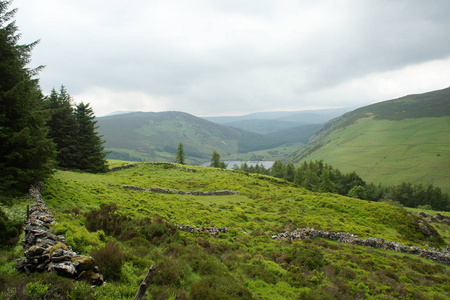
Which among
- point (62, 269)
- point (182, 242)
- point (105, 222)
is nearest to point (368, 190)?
point (182, 242)

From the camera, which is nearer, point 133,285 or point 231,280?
point 133,285

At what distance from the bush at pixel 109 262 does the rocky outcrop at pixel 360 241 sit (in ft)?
41.7

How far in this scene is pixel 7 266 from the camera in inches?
263

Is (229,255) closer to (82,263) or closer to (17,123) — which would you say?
(82,263)

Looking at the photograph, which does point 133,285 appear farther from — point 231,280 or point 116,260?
A: point 231,280

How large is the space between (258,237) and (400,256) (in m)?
11.1

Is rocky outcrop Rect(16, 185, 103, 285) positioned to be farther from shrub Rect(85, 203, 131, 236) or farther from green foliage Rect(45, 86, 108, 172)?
green foliage Rect(45, 86, 108, 172)

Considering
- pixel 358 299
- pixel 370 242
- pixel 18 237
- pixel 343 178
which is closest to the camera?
pixel 18 237

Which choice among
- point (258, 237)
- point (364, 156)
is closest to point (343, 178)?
point (258, 237)

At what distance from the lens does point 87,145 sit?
4012cm

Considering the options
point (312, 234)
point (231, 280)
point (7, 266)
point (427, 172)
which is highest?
point (7, 266)

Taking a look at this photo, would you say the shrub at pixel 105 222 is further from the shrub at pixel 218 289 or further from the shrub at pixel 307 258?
the shrub at pixel 307 258

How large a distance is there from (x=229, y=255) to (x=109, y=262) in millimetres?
6795

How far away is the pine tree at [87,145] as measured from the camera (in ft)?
129
